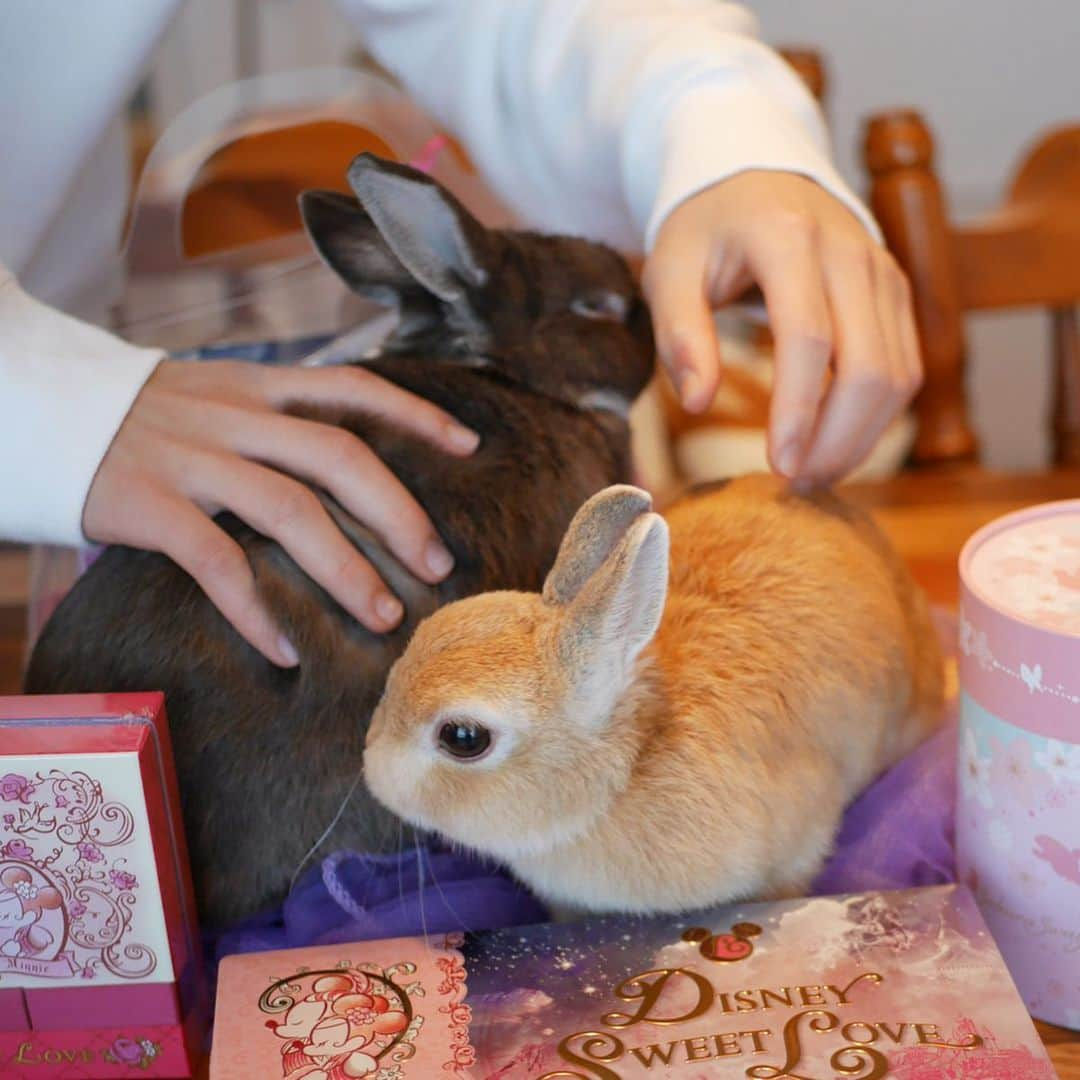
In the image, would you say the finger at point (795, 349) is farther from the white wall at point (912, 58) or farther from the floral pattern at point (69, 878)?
the white wall at point (912, 58)

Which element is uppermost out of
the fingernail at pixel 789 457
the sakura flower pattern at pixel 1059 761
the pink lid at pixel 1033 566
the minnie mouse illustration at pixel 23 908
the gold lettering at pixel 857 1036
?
the fingernail at pixel 789 457

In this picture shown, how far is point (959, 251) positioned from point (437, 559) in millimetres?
705

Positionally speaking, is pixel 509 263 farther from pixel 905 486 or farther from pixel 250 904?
pixel 905 486

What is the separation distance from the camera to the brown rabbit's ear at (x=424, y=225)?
671 millimetres

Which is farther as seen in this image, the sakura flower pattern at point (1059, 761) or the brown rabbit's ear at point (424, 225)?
the brown rabbit's ear at point (424, 225)

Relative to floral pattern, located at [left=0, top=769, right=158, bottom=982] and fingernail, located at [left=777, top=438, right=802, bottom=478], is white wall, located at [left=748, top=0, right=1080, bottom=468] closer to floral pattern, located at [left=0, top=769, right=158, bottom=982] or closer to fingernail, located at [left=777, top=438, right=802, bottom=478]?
fingernail, located at [left=777, top=438, right=802, bottom=478]

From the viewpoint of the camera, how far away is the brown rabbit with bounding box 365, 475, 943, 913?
1.77 ft

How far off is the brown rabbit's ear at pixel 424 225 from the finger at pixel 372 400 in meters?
0.07

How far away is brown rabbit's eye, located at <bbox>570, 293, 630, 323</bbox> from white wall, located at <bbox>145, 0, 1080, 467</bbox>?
4.11ft

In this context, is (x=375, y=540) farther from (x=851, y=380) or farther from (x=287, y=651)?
(x=851, y=380)

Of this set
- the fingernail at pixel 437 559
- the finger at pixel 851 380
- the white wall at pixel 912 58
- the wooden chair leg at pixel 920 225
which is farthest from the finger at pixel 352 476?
the white wall at pixel 912 58

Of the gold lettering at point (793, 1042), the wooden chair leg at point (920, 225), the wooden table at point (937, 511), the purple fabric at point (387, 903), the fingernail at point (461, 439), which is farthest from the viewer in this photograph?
the wooden chair leg at point (920, 225)

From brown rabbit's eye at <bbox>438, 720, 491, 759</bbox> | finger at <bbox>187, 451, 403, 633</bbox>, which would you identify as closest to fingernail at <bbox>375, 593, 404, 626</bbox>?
finger at <bbox>187, 451, 403, 633</bbox>

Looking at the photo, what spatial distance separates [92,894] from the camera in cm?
54
